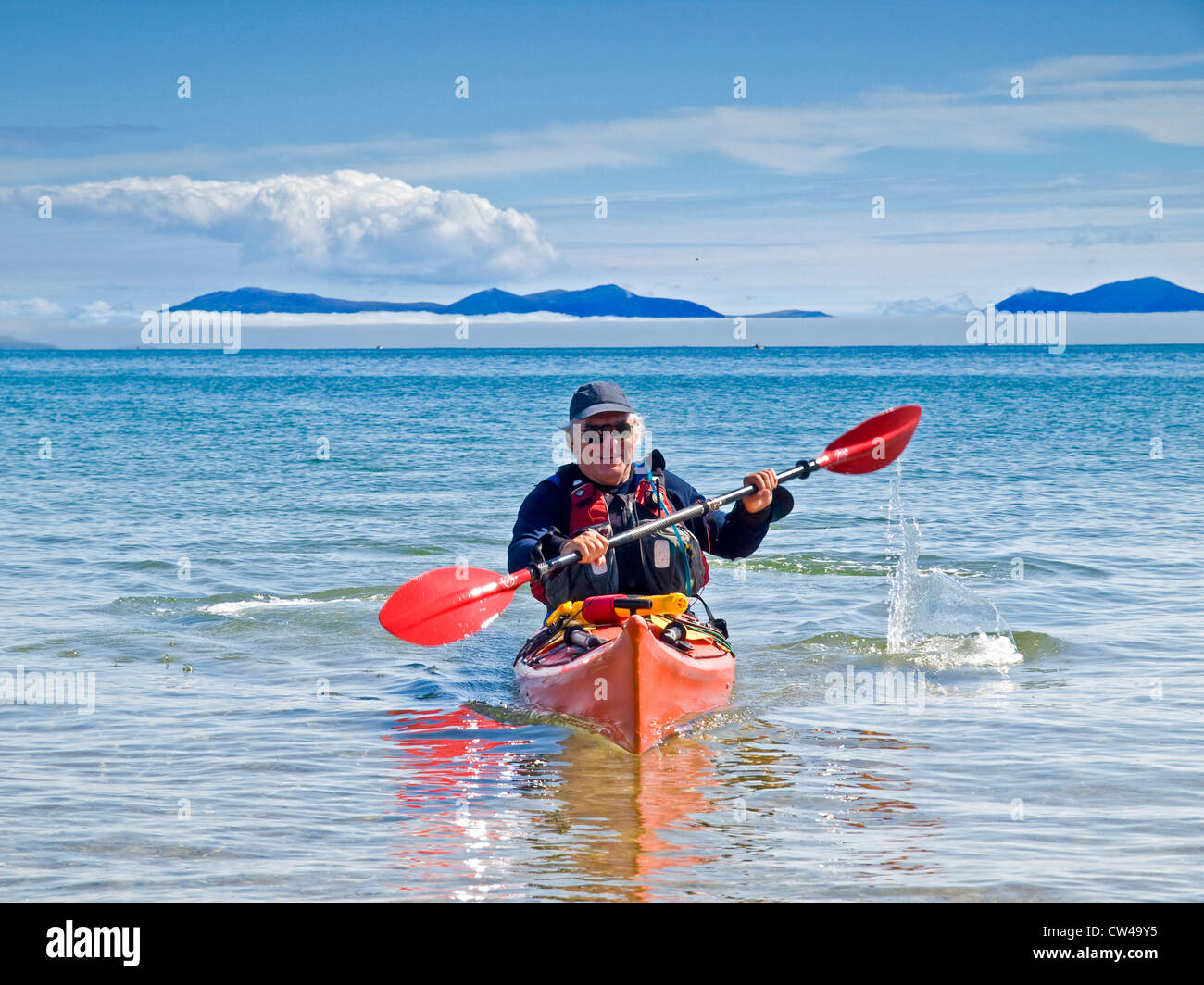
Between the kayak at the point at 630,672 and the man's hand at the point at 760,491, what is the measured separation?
2.47 feet

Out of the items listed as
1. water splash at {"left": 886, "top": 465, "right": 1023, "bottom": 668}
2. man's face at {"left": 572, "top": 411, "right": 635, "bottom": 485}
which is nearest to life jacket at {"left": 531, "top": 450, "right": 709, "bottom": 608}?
man's face at {"left": 572, "top": 411, "right": 635, "bottom": 485}

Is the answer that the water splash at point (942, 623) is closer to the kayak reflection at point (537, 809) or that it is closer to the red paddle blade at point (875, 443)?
the red paddle blade at point (875, 443)

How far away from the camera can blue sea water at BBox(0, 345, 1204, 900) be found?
441cm

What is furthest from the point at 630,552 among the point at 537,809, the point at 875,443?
the point at 875,443

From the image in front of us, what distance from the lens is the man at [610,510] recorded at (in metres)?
6.48

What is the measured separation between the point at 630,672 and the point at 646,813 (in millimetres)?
882

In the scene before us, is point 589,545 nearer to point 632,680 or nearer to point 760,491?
point 632,680

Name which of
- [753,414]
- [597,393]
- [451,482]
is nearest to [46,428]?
[451,482]

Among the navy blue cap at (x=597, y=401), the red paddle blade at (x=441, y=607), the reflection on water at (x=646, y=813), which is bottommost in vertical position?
the reflection on water at (x=646, y=813)

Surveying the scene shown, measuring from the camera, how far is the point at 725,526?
6.89 meters

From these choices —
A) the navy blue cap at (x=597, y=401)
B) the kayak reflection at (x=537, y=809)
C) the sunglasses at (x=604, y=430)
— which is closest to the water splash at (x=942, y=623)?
the kayak reflection at (x=537, y=809)

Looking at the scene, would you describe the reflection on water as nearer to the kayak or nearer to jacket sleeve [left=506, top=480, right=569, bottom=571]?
the kayak
